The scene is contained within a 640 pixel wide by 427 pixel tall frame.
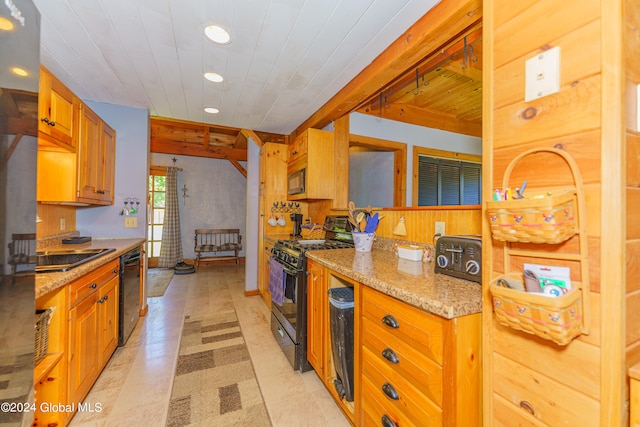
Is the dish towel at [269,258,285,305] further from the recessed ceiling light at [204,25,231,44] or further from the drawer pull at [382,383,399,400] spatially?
the recessed ceiling light at [204,25,231,44]

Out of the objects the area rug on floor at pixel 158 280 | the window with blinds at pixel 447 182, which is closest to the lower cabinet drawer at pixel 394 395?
the window with blinds at pixel 447 182

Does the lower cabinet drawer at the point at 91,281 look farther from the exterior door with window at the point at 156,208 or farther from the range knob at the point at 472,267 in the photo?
the exterior door with window at the point at 156,208

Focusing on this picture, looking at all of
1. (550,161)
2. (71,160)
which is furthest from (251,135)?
(550,161)

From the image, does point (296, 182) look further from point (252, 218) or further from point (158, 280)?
point (158, 280)

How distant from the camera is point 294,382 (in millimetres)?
1850

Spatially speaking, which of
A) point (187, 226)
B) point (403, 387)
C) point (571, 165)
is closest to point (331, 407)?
point (403, 387)

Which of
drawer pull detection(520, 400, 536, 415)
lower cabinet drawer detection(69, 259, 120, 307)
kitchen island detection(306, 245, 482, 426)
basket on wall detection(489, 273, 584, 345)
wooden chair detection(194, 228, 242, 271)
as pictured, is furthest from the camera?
wooden chair detection(194, 228, 242, 271)

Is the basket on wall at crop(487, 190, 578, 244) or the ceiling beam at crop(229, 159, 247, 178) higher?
the ceiling beam at crop(229, 159, 247, 178)

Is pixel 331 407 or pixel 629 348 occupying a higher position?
pixel 629 348

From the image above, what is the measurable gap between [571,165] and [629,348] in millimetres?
491

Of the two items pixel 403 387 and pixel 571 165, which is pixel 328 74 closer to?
pixel 571 165

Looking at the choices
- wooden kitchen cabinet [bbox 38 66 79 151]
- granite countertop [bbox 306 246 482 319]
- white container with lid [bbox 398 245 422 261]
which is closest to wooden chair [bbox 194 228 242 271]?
wooden kitchen cabinet [bbox 38 66 79 151]

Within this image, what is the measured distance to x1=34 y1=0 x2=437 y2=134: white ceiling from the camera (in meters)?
1.44

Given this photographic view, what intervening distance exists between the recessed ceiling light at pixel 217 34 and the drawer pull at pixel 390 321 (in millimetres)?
1925
